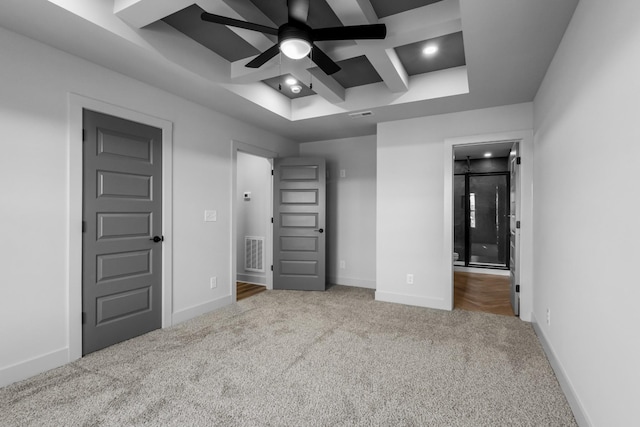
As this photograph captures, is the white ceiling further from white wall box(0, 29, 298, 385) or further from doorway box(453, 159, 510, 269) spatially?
doorway box(453, 159, 510, 269)

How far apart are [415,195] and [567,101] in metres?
2.04

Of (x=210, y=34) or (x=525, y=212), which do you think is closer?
(x=210, y=34)

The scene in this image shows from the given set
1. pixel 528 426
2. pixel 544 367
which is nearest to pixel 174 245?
pixel 528 426

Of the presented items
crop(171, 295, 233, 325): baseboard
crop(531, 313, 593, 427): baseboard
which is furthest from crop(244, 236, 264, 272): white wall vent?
crop(531, 313, 593, 427): baseboard

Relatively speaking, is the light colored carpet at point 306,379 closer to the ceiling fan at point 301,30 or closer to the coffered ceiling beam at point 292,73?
the ceiling fan at point 301,30

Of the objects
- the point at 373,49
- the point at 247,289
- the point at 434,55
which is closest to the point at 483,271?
the point at 247,289

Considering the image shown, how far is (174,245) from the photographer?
3254 mm

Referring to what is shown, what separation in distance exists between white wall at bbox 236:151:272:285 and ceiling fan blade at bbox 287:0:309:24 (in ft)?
10.6

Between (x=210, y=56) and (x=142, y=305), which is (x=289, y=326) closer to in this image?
(x=142, y=305)

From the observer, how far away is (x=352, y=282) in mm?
5035

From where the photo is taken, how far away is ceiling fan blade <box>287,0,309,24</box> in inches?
73.8

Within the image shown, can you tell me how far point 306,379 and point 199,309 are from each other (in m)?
1.86

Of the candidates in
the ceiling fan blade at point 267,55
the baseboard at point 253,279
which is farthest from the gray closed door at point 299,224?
the ceiling fan blade at point 267,55

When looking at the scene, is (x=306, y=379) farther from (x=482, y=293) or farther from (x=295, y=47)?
(x=482, y=293)
